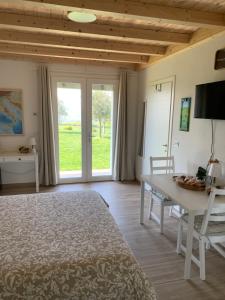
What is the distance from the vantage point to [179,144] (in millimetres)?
3557

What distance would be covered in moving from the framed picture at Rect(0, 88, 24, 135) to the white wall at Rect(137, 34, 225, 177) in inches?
111

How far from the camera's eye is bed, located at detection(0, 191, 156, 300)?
4.35 ft

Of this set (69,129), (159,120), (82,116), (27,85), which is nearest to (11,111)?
(27,85)

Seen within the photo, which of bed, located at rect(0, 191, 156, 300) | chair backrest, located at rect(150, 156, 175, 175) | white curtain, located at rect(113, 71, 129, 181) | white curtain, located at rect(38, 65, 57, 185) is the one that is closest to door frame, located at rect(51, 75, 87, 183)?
white curtain, located at rect(38, 65, 57, 185)

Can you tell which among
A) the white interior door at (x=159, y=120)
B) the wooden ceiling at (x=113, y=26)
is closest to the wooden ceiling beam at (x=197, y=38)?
the wooden ceiling at (x=113, y=26)

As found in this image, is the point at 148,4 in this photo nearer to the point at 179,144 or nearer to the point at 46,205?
the point at 179,144

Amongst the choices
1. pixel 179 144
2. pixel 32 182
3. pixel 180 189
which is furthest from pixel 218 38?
pixel 32 182

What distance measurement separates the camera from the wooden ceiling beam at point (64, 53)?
374 centimetres

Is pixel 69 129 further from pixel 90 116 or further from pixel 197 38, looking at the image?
pixel 197 38

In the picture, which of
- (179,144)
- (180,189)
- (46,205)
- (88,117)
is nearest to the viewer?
(46,205)

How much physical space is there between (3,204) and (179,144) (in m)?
2.57

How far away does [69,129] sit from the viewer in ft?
15.9

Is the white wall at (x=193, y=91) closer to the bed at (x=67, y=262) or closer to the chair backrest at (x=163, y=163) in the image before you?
the chair backrest at (x=163, y=163)

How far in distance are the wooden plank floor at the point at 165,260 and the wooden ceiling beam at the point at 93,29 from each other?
258 cm
